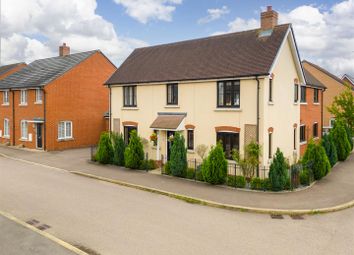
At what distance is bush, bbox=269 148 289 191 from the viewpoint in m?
14.7

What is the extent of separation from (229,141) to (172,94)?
508cm

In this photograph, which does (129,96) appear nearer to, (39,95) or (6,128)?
(39,95)

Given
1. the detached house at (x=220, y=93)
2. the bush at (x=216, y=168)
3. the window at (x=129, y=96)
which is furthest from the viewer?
the window at (x=129, y=96)

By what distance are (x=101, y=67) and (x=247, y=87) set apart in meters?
19.2

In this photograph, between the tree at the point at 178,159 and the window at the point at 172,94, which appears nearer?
the tree at the point at 178,159

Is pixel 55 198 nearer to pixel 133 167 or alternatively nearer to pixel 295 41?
pixel 133 167

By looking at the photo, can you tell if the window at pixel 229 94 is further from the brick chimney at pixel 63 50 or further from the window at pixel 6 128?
the window at pixel 6 128

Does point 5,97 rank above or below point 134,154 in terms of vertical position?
above

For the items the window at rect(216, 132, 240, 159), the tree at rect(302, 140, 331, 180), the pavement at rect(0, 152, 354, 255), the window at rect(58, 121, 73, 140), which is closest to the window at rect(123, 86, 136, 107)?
the window at rect(216, 132, 240, 159)

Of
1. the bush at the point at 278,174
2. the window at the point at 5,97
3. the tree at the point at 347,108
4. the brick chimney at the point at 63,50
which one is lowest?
the bush at the point at 278,174

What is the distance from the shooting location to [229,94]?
18328mm

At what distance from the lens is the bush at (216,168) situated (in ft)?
51.4

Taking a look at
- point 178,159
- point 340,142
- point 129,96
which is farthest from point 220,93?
point 340,142

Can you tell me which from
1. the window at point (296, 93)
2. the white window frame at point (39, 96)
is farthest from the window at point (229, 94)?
the white window frame at point (39, 96)
